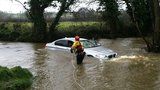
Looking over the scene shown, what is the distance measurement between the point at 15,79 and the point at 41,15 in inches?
1002

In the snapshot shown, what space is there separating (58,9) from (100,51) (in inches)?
732

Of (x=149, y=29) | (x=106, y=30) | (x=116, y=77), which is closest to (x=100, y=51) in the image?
(x=116, y=77)

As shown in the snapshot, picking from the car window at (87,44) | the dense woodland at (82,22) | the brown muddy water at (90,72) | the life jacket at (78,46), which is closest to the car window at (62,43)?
the brown muddy water at (90,72)

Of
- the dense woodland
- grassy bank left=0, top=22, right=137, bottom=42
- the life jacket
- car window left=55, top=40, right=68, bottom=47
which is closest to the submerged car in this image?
car window left=55, top=40, right=68, bottom=47

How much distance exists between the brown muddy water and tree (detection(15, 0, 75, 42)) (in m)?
14.6

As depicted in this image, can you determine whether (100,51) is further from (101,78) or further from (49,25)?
(49,25)

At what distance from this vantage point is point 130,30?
45625 mm

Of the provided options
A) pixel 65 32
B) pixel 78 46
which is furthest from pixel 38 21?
pixel 78 46

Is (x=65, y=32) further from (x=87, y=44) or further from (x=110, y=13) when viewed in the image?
(x=87, y=44)

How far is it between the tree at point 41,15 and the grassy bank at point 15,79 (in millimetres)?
22555

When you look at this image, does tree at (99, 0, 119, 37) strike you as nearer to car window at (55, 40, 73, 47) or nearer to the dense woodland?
the dense woodland

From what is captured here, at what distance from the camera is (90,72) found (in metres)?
18.6

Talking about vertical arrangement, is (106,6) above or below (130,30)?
above

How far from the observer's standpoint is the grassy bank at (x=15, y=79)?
14146 mm
